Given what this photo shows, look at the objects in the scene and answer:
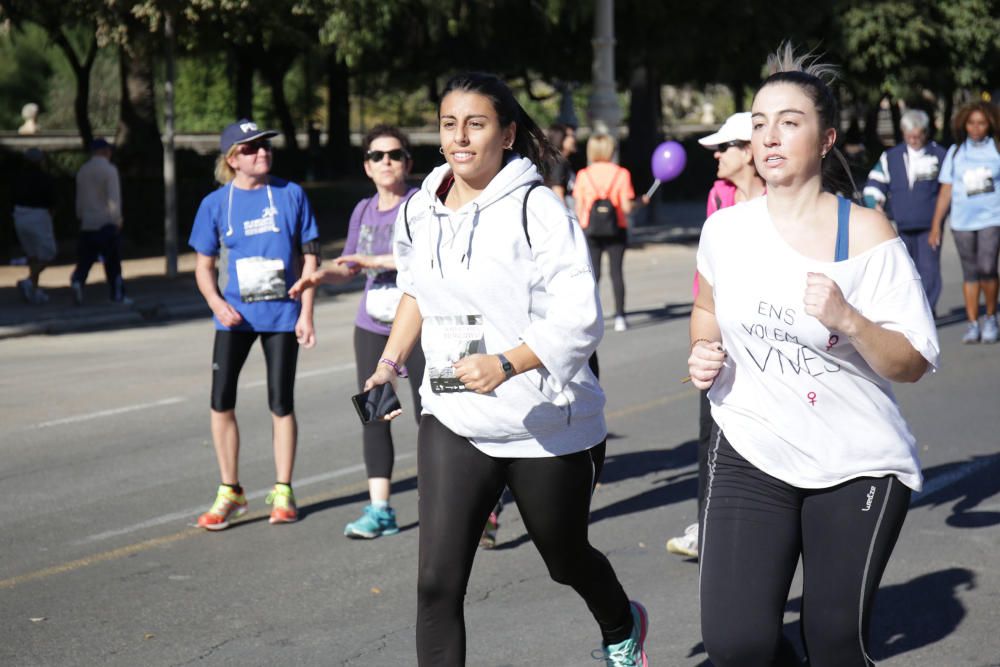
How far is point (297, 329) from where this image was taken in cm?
687

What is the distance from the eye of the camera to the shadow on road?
6875mm

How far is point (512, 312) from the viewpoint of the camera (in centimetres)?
400

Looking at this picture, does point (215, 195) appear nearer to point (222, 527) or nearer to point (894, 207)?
point (222, 527)

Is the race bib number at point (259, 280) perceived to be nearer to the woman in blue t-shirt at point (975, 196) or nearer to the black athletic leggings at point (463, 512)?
the black athletic leggings at point (463, 512)

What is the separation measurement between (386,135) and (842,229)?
3.62m

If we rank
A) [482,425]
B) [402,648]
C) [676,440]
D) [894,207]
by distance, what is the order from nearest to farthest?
[482,425]
[402,648]
[676,440]
[894,207]

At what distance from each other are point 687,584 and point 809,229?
9.00ft

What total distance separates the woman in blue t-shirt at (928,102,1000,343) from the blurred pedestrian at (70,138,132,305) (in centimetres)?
937

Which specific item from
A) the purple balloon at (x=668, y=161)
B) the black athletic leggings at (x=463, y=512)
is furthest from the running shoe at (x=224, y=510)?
the purple balloon at (x=668, y=161)

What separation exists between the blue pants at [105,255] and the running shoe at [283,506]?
10.3 meters

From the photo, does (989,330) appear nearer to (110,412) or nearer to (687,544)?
(687,544)

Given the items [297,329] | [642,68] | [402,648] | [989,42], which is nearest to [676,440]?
[297,329]

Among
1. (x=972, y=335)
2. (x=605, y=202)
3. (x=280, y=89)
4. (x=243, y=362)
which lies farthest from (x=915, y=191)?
(x=280, y=89)

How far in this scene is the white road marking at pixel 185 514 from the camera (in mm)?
6813
